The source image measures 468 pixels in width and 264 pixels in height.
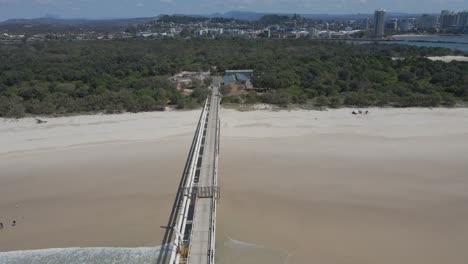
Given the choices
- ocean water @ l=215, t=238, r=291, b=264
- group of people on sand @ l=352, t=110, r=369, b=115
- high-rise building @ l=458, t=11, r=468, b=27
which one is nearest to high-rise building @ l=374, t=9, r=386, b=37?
high-rise building @ l=458, t=11, r=468, b=27

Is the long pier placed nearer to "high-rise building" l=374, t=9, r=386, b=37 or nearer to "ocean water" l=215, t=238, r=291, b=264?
"ocean water" l=215, t=238, r=291, b=264

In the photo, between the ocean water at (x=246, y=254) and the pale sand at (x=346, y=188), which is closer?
the ocean water at (x=246, y=254)

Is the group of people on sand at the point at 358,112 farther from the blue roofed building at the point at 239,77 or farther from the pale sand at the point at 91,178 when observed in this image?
the pale sand at the point at 91,178

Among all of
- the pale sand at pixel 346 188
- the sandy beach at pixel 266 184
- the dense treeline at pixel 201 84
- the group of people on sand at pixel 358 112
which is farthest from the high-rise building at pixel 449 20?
the group of people on sand at pixel 358 112

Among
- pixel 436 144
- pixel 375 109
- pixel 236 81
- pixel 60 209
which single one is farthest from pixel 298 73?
pixel 60 209

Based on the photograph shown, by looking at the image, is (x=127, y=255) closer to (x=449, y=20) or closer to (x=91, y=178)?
(x=91, y=178)

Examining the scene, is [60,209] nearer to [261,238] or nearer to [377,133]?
[261,238]
